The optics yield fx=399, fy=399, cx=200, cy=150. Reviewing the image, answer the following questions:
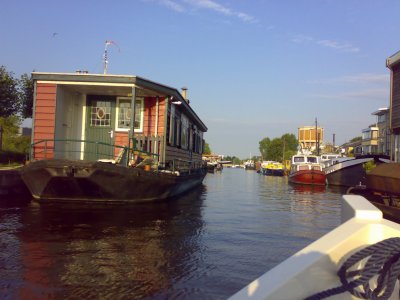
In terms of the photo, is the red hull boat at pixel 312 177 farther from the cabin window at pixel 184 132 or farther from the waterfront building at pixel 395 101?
the cabin window at pixel 184 132

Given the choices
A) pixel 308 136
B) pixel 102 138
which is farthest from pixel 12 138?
pixel 308 136

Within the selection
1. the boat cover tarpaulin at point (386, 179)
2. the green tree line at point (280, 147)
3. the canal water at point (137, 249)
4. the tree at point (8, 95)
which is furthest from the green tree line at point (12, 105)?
the green tree line at point (280, 147)

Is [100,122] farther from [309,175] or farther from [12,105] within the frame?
[309,175]

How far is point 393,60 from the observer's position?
66.1 ft

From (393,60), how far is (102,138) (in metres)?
15.0

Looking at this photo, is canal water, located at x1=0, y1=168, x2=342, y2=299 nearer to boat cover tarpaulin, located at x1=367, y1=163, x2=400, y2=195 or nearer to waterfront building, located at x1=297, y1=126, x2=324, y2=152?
boat cover tarpaulin, located at x1=367, y1=163, x2=400, y2=195

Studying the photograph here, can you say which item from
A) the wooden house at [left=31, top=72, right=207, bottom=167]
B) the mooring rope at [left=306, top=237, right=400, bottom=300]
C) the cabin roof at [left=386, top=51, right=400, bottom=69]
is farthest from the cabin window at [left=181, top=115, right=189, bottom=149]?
the mooring rope at [left=306, top=237, right=400, bottom=300]

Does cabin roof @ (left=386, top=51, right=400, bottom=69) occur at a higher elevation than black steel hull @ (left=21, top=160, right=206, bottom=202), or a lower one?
higher

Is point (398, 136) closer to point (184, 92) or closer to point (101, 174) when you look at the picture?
point (184, 92)

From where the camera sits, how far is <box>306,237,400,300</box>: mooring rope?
1927 mm

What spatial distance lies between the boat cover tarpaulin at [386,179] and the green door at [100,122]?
8618mm

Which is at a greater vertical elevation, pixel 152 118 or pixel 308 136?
pixel 308 136

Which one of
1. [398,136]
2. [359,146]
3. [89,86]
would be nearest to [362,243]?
[89,86]

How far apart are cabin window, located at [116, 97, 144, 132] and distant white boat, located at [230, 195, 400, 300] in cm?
1235
